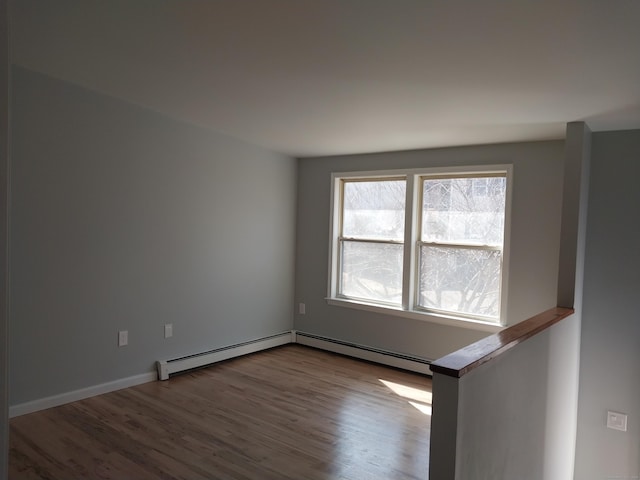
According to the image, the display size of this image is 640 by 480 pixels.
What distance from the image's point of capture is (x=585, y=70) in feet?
7.52

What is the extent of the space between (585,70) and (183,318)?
360cm

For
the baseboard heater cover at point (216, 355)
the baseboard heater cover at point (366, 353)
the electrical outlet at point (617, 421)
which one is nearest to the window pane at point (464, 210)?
the baseboard heater cover at point (366, 353)

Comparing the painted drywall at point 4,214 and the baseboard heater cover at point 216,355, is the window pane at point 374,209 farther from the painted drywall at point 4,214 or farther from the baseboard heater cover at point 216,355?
the painted drywall at point 4,214

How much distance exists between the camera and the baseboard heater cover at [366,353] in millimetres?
4420

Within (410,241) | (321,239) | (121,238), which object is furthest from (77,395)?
(410,241)

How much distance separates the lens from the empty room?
1.98 meters

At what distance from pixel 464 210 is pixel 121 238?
123 inches

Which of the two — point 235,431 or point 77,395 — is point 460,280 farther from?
point 77,395

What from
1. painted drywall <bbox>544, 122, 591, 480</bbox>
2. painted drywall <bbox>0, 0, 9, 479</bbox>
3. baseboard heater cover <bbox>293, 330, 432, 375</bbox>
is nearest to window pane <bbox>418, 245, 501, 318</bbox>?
baseboard heater cover <bbox>293, 330, 432, 375</bbox>

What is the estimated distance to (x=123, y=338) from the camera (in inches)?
141

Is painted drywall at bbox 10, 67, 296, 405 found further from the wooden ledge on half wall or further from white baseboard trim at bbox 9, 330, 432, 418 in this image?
the wooden ledge on half wall

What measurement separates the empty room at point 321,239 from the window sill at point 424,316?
3 centimetres

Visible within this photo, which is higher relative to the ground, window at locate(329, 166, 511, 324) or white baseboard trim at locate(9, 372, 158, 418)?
window at locate(329, 166, 511, 324)

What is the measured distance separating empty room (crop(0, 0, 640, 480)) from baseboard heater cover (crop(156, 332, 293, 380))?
0.03 meters
